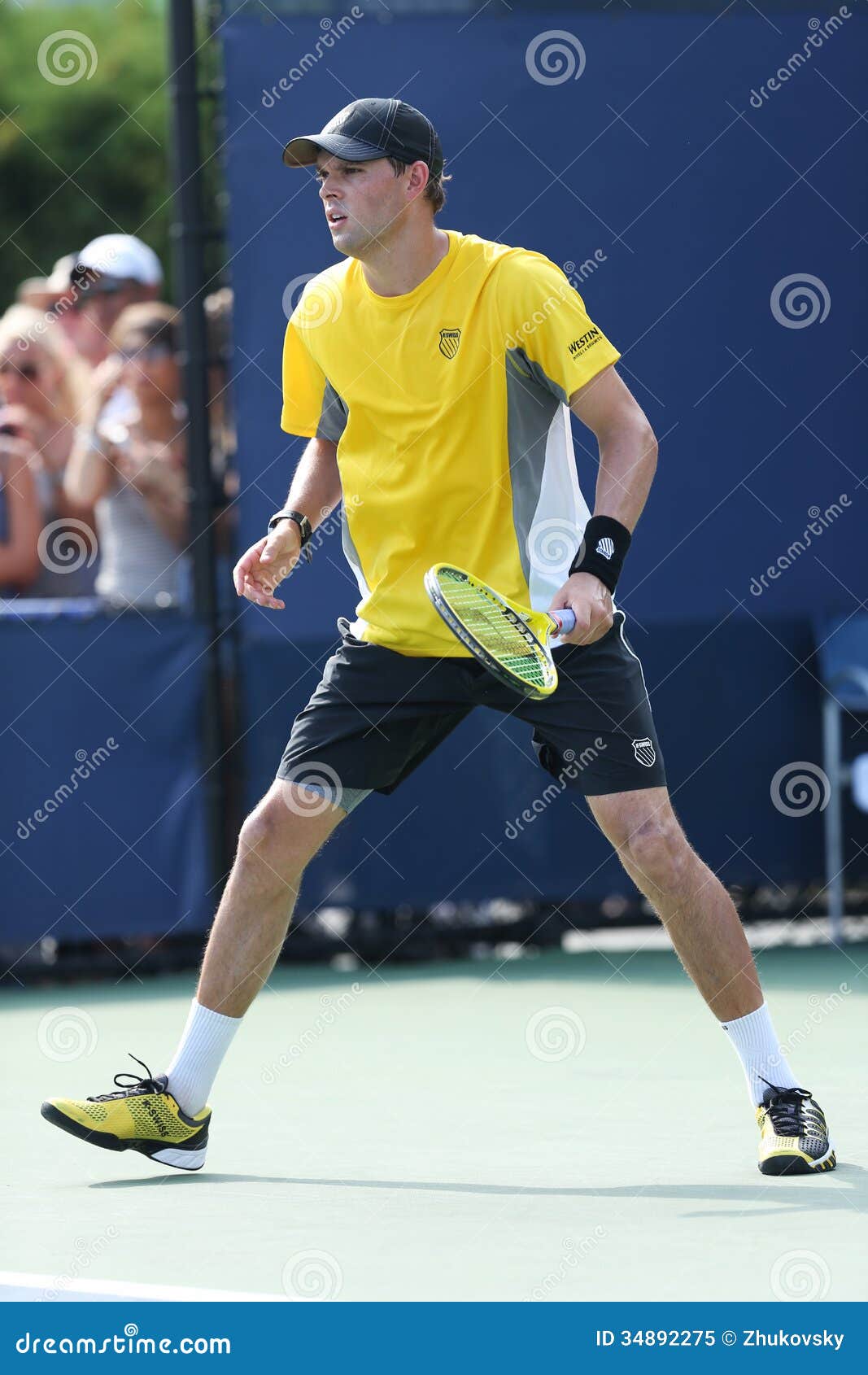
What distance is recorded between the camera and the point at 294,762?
14.2ft

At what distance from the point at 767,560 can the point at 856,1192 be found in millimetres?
3739

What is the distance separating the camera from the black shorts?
418 cm

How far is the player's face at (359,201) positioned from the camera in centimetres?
424

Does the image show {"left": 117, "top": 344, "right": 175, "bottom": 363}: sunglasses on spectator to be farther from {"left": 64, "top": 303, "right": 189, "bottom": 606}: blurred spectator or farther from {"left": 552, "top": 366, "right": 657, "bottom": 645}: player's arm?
{"left": 552, "top": 366, "right": 657, "bottom": 645}: player's arm

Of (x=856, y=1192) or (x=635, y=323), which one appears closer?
(x=856, y=1192)

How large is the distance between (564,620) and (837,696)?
3.76m

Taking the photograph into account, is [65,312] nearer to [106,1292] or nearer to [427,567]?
[427,567]

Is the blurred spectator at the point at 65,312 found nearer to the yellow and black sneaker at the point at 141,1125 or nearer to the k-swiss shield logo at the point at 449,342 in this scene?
the k-swiss shield logo at the point at 449,342

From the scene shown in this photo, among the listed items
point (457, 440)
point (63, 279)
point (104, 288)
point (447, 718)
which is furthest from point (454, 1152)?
point (63, 279)

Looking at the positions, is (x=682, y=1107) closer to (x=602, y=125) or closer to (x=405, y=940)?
(x=405, y=940)

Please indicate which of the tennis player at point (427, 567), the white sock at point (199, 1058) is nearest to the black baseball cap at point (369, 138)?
the tennis player at point (427, 567)

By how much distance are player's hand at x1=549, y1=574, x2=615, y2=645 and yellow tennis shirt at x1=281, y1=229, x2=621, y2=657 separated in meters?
0.38

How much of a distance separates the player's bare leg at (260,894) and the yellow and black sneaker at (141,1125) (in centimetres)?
23
